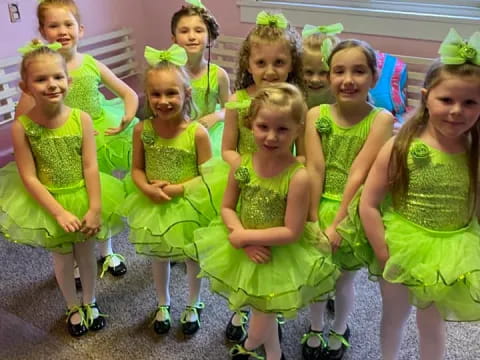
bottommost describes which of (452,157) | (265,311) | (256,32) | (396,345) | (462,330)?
(462,330)

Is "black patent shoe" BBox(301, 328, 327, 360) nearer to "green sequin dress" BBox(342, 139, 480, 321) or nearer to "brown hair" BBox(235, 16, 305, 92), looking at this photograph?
"green sequin dress" BBox(342, 139, 480, 321)

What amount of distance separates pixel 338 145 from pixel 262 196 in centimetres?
27

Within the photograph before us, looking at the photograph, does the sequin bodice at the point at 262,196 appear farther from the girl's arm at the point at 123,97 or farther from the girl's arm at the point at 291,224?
Answer: the girl's arm at the point at 123,97

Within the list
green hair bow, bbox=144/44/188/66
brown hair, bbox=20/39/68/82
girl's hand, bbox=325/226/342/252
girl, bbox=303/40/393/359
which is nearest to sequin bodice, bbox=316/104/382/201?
girl, bbox=303/40/393/359

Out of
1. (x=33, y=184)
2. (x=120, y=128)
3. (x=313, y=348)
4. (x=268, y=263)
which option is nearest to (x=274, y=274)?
(x=268, y=263)

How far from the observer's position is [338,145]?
1594mm

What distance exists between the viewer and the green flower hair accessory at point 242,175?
1505 millimetres

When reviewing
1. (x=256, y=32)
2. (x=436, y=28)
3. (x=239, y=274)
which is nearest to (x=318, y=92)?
(x=256, y=32)

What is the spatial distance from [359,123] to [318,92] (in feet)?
0.97

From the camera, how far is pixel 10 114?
9.55ft

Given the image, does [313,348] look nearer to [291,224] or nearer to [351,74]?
[291,224]

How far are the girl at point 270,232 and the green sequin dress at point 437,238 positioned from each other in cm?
21

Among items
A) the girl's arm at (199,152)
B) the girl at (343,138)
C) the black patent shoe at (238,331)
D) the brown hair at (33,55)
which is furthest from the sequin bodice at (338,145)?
the brown hair at (33,55)

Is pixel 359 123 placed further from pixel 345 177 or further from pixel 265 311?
pixel 265 311
